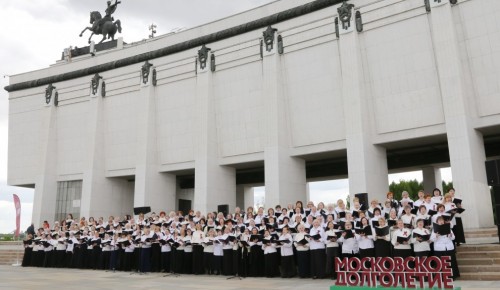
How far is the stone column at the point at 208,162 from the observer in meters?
28.1

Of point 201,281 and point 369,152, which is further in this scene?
point 369,152

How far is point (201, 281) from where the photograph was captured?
14461 mm

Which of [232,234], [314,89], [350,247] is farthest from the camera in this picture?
[314,89]

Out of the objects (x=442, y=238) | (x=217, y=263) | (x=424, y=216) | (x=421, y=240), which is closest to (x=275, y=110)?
(x=217, y=263)

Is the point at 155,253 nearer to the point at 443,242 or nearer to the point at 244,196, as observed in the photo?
the point at 443,242

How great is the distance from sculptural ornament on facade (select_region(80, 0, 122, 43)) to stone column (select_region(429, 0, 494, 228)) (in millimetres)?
25242

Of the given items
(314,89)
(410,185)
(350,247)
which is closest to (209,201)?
(314,89)

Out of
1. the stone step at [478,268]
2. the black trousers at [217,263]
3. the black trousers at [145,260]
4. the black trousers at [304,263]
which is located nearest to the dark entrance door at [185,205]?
the black trousers at [145,260]

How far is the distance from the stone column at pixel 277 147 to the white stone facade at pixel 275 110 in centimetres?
8

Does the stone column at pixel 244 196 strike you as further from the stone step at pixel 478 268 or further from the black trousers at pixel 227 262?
the stone step at pixel 478 268

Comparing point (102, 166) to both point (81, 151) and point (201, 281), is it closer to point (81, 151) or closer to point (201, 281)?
point (81, 151)

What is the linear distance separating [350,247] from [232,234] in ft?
13.7

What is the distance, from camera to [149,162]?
101 ft

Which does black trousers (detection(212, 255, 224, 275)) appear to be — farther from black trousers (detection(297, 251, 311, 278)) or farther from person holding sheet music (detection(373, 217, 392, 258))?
person holding sheet music (detection(373, 217, 392, 258))
